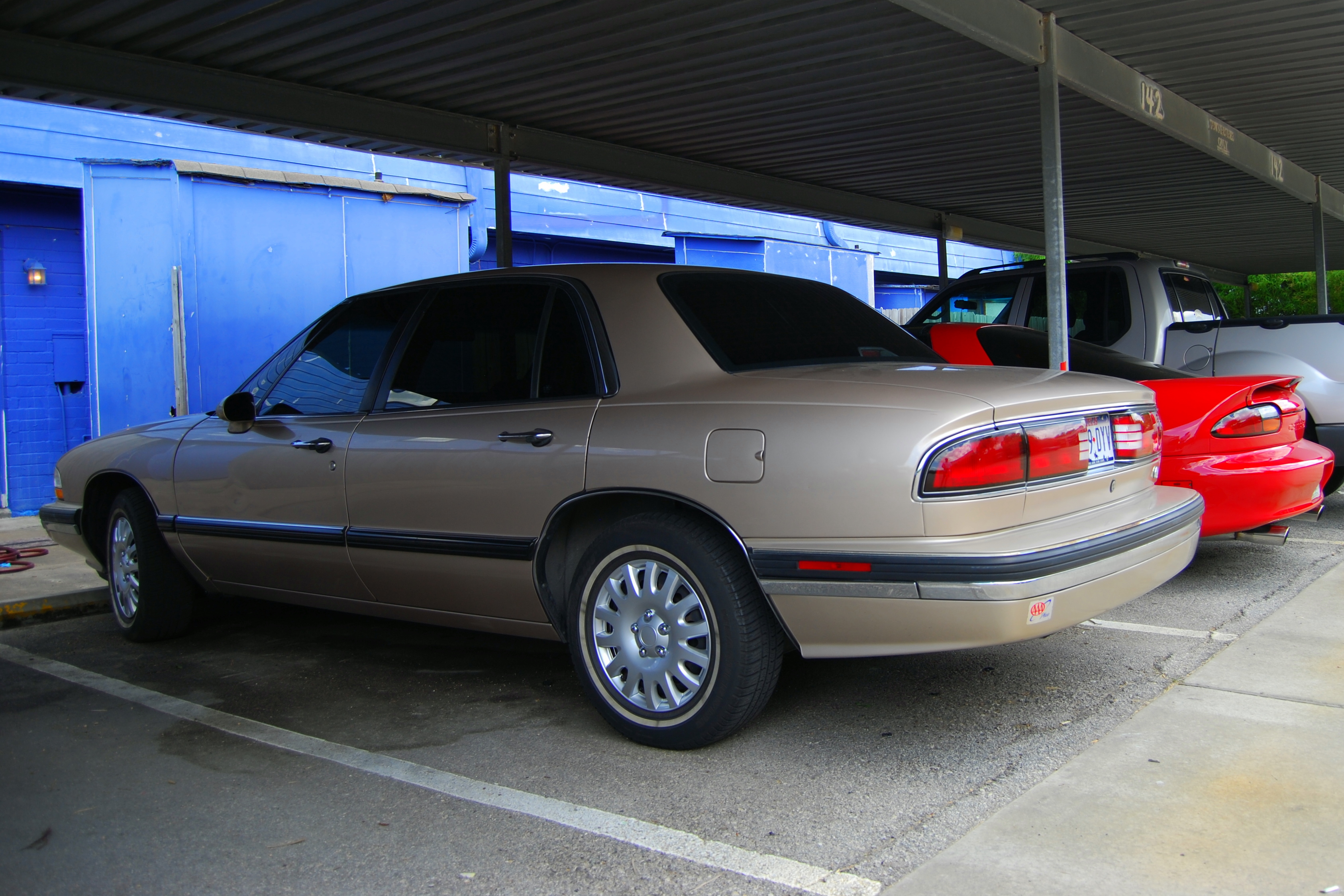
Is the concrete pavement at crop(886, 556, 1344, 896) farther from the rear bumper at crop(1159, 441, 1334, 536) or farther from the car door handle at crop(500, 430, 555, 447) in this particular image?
the car door handle at crop(500, 430, 555, 447)

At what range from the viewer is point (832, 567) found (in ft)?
10.0

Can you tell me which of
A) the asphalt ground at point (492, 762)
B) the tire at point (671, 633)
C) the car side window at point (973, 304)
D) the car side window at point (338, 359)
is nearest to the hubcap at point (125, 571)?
the asphalt ground at point (492, 762)

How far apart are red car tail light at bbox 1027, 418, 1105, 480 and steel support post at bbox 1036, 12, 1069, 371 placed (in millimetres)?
3247

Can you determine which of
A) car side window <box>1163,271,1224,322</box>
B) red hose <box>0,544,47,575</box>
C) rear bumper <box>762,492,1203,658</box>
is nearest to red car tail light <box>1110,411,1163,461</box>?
rear bumper <box>762,492,1203,658</box>

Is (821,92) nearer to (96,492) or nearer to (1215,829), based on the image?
(96,492)

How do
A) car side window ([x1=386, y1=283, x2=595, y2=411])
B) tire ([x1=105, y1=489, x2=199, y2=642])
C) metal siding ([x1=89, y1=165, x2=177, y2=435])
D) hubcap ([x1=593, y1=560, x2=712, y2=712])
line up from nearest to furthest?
hubcap ([x1=593, y1=560, x2=712, y2=712]) → car side window ([x1=386, y1=283, x2=595, y2=411]) → tire ([x1=105, y1=489, x2=199, y2=642]) → metal siding ([x1=89, y1=165, x2=177, y2=435])

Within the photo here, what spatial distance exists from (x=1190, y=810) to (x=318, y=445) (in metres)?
3.27

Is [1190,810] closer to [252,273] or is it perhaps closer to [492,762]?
[492,762]

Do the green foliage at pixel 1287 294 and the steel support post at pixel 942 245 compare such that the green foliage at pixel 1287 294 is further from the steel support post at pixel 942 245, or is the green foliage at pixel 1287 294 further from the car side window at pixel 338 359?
the car side window at pixel 338 359

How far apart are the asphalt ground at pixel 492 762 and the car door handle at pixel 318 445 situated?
958 millimetres

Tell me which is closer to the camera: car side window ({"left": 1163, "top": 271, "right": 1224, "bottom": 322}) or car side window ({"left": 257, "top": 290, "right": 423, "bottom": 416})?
car side window ({"left": 257, "top": 290, "right": 423, "bottom": 416})

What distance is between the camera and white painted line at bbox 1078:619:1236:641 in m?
4.65

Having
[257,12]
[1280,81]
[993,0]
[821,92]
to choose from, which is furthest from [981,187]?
[257,12]

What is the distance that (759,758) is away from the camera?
134 inches
